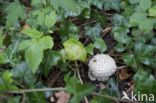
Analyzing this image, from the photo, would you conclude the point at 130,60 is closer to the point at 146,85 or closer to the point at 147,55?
the point at 147,55

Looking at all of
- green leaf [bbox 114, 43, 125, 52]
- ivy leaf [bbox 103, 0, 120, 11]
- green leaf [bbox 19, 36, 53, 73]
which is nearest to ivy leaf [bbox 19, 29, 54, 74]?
green leaf [bbox 19, 36, 53, 73]

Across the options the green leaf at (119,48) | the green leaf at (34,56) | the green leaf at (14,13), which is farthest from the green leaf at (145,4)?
the green leaf at (14,13)

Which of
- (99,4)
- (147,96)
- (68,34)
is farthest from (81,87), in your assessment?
(99,4)

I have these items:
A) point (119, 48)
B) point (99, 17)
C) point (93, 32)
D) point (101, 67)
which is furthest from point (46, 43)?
point (99, 17)

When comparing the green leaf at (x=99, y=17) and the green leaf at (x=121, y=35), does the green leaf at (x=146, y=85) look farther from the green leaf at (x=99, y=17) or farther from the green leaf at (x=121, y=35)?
the green leaf at (x=99, y=17)

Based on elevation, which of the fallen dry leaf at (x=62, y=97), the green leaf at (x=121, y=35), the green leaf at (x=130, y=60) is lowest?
the fallen dry leaf at (x=62, y=97)

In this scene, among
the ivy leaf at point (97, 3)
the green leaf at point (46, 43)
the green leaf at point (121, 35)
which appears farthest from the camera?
the ivy leaf at point (97, 3)

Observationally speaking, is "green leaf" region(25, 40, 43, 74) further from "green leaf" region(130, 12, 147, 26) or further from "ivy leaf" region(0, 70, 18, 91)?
"green leaf" region(130, 12, 147, 26)

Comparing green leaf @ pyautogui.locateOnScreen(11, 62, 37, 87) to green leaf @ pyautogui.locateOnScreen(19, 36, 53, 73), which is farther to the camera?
green leaf @ pyautogui.locateOnScreen(11, 62, 37, 87)
